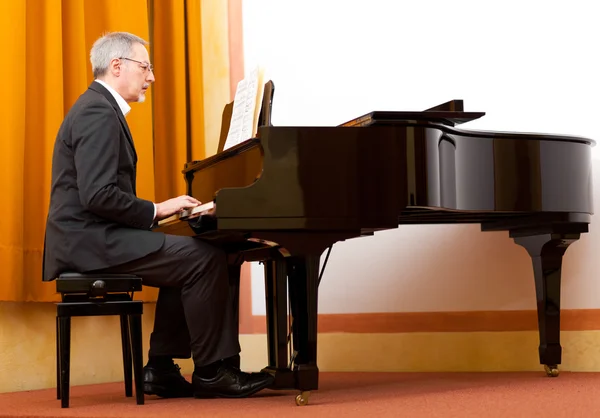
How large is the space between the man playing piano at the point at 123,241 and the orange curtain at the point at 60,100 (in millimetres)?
688

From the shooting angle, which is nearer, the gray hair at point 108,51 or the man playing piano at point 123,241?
the man playing piano at point 123,241

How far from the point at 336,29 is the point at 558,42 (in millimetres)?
1138

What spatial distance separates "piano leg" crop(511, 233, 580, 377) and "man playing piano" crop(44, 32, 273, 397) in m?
1.33

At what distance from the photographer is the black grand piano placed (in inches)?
104

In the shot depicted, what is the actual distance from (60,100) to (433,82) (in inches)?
72.3

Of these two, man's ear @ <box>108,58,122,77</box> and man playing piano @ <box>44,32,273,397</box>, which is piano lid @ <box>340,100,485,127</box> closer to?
man playing piano @ <box>44,32,273,397</box>

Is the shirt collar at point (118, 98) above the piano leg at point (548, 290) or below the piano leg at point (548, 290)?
above

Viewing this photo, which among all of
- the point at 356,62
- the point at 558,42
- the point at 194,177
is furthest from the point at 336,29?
the point at 194,177

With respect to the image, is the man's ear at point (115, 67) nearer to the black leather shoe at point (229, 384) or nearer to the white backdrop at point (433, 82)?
the black leather shoe at point (229, 384)

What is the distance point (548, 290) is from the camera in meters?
3.61

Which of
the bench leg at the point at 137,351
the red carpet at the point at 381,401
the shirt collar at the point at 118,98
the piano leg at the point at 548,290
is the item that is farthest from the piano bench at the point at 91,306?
the piano leg at the point at 548,290

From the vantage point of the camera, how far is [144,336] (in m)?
4.34

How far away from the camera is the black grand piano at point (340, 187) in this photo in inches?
104

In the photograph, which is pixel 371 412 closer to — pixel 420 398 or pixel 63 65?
pixel 420 398
